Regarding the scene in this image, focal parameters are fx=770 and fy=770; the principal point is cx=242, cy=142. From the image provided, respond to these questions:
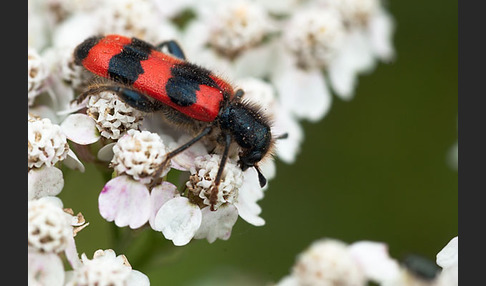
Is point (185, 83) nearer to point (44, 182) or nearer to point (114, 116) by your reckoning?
point (114, 116)

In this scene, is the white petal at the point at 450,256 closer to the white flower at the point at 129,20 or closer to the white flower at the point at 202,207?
the white flower at the point at 202,207

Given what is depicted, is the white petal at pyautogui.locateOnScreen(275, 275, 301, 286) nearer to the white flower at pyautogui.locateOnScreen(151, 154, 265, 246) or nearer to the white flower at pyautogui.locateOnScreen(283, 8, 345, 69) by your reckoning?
the white flower at pyautogui.locateOnScreen(151, 154, 265, 246)

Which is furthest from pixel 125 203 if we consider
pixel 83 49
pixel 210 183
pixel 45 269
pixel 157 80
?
pixel 83 49

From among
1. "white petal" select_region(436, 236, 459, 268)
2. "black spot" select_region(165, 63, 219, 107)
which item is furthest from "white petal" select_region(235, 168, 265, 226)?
"white petal" select_region(436, 236, 459, 268)

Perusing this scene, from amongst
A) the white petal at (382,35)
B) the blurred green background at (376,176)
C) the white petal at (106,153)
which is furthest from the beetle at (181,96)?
the white petal at (382,35)

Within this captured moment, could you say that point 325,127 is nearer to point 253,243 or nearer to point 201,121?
point 253,243

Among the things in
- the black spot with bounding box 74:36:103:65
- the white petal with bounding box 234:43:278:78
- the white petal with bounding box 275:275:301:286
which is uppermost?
the white petal with bounding box 234:43:278:78
